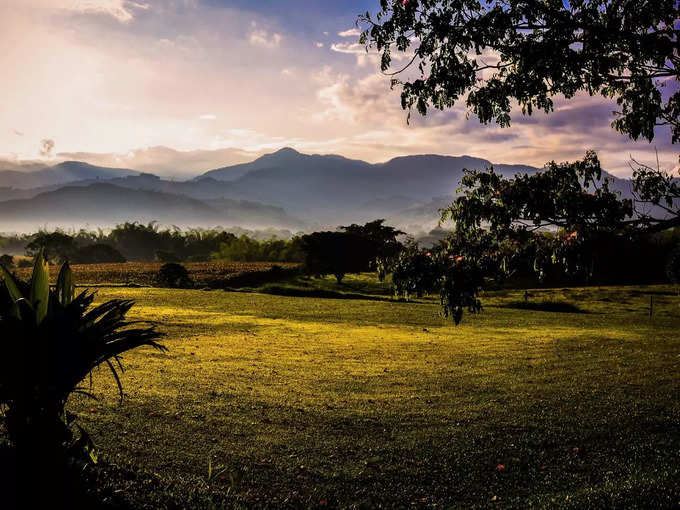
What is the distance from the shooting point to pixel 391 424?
1320 cm

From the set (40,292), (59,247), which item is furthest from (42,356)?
(59,247)

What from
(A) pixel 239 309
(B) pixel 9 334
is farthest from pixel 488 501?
(A) pixel 239 309

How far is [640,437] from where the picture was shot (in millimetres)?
12266

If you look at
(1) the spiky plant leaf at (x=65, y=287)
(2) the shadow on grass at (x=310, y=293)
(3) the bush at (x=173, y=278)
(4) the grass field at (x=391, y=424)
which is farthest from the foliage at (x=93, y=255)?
(1) the spiky plant leaf at (x=65, y=287)

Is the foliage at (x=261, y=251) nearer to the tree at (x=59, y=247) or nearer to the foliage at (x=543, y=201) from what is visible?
the tree at (x=59, y=247)

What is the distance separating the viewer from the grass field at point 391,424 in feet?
30.2

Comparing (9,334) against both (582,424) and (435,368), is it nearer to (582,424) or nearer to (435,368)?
(582,424)

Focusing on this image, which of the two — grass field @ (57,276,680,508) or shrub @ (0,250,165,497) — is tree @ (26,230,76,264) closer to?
grass field @ (57,276,680,508)

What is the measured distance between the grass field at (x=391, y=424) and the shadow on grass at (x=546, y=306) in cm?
2596

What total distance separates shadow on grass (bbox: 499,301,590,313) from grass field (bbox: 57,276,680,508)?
2596 centimetres

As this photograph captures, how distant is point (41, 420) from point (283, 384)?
1087cm

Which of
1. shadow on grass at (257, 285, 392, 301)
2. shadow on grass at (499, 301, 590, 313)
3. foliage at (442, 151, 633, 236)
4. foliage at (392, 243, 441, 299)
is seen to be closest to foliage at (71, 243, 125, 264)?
shadow on grass at (257, 285, 392, 301)

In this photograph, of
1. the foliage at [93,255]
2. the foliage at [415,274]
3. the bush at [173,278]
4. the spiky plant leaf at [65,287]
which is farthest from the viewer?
the foliage at [93,255]

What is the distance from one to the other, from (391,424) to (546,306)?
46.6 m
